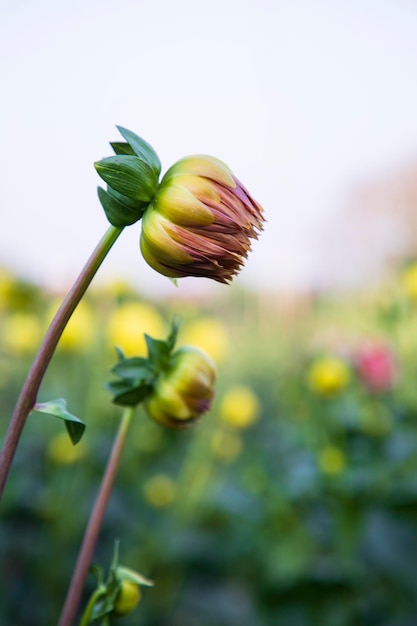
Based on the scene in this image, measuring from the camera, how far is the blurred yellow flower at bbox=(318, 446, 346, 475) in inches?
53.3

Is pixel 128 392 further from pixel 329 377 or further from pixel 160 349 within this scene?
pixel 329 377

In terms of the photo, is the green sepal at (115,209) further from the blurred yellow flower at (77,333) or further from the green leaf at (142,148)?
the blurred yellow flower at (77,333)

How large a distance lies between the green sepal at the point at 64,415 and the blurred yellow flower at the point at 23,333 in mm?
1149

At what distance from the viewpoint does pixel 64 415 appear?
14.5 inches

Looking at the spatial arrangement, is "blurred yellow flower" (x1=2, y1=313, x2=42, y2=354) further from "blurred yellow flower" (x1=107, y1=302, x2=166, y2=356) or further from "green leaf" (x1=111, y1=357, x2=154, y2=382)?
"green leaf" (x1=111, y1=357, x2=154, y2=382)

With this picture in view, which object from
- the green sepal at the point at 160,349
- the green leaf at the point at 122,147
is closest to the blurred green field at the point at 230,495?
the green sepal at the point at 160,349

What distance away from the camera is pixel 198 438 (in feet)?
5.39

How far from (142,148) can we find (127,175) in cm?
3

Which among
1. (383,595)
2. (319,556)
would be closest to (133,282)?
(319,556)

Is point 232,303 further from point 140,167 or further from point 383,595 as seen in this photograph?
point 140,167

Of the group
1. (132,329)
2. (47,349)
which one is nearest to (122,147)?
(47,349)

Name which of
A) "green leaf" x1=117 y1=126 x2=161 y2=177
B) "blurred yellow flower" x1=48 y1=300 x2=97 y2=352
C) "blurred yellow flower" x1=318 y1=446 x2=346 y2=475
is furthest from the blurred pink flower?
"green leaf" x1=117 y1=126 x2=161 y2=177

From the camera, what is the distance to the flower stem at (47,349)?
35 cm

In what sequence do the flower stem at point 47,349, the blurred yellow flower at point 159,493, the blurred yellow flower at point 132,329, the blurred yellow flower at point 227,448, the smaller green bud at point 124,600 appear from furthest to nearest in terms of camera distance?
the blurred yellow flower at point 227,448 < the blurred yellow flower at point 159,493 < the blurred yellow flower at point 132,329 < the smaller green bud at point 124,600 < the flower stem at point 47,349
